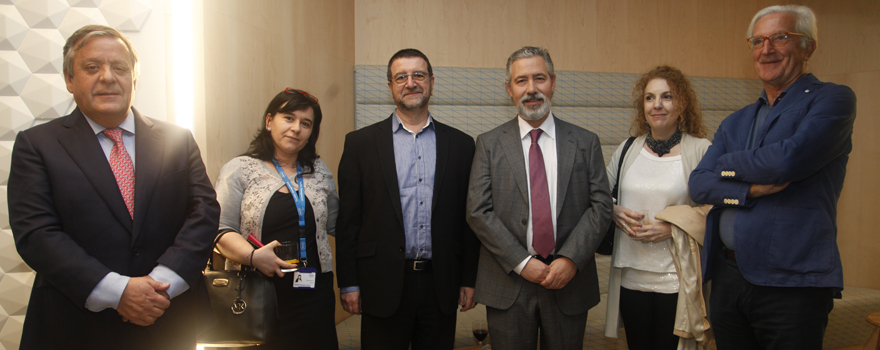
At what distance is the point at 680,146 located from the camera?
2170mm

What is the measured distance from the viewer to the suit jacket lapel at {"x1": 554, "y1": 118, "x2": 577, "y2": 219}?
1.93 m

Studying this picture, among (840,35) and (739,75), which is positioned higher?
(840,35)

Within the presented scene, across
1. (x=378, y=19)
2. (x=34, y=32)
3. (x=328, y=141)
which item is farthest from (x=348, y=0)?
(x=34, y=32)

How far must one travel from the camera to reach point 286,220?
1935 mm

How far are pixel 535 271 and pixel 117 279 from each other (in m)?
1.43

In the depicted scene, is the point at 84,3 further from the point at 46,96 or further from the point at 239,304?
the point at 239,304

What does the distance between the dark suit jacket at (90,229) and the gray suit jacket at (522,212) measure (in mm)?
1090

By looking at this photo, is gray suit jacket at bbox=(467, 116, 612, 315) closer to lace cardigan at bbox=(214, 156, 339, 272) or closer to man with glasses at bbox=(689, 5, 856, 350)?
man with glasses at bbox=(689, 5, 856, 350)

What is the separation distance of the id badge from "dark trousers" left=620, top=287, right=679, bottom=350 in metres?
1.43

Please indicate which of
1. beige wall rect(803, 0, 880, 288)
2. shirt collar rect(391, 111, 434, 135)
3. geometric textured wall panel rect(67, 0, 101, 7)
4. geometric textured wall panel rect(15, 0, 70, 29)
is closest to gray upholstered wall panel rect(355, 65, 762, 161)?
beige wall rect(803, 0, 880, 288)

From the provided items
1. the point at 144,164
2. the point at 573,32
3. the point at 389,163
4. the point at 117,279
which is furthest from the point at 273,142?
the point at 573,32

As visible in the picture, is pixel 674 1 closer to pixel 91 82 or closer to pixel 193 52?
pixel 193 52

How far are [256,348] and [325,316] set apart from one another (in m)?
0.31

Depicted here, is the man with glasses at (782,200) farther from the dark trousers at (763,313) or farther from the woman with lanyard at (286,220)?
the woman with lanyard at (286,220)
